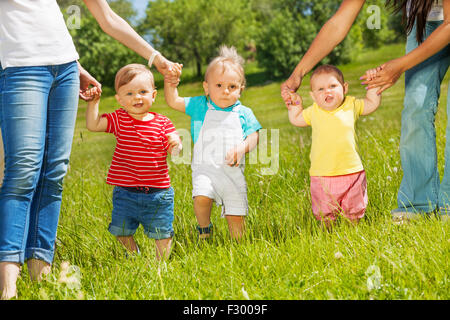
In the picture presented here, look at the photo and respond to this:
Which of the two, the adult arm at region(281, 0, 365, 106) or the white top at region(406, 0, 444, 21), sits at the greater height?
the white top at region(406, 0, 444, 21)

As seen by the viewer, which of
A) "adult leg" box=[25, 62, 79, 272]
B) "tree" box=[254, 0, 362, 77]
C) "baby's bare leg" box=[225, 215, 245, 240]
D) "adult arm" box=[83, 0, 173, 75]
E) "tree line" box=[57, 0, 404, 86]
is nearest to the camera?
"adult leg" box=[25, 62, 79, 272]

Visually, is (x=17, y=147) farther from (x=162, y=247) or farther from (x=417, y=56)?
(x=417, y=56)

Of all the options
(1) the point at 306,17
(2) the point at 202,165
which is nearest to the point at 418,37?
(2) the point at 202,165

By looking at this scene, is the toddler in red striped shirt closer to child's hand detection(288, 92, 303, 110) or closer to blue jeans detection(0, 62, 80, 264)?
blue jeans detection(0, 62, 80, 264)

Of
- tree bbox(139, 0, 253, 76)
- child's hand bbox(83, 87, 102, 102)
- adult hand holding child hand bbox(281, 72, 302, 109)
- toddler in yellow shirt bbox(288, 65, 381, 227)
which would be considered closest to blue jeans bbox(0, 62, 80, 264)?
child's hand bbox(83, 87, 102, 102)

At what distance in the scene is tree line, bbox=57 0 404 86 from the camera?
16.1 m

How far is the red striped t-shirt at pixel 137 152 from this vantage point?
9.72 ft

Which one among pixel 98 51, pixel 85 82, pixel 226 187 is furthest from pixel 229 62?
pixel 98 51

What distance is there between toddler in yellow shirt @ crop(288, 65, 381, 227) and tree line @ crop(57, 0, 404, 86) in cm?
1191

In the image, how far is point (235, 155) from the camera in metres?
3.00

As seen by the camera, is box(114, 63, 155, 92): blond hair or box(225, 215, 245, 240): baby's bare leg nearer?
box(114, 63, 155, 92): blond hair

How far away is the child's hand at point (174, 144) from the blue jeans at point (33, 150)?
0.57m

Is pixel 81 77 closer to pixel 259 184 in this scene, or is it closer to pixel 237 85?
pixel 237 85

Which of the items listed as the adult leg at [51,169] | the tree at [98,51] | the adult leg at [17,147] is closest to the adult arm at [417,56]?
the adult leg at [51,169]
